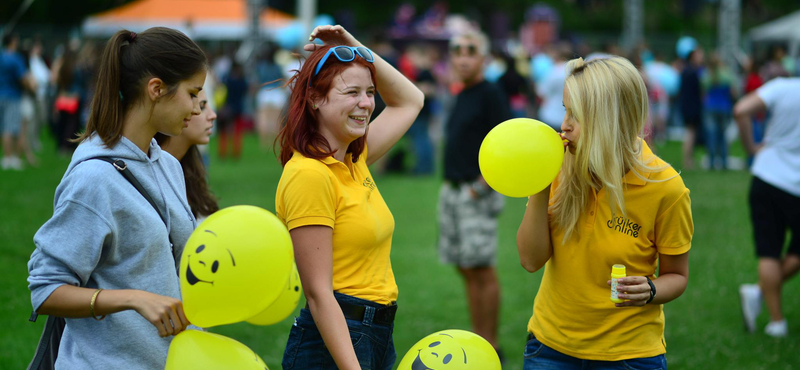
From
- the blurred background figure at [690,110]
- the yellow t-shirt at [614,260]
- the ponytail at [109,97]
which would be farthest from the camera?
the blurred background figure at [690,110]

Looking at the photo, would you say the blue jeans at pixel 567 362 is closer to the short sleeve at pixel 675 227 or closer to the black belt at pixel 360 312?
the short sleeve at pixel 675 227

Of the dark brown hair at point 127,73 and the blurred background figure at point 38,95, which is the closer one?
the dark brown hair at point 127,73

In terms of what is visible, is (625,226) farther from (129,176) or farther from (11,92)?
Answer: (11,92)

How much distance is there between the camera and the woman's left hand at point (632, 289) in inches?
100

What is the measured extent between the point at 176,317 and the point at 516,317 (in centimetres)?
439

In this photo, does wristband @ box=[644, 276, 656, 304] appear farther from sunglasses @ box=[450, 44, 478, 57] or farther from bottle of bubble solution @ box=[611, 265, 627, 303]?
sunglasses @ box=[450, 44, 478, 57]

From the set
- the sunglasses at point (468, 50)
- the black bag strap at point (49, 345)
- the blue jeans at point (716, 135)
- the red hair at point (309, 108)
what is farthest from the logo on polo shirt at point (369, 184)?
the blue jeans at point (716, 135)

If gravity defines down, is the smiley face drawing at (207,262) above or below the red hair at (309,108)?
below

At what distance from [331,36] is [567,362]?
5.06 feet

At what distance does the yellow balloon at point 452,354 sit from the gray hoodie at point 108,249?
83cm

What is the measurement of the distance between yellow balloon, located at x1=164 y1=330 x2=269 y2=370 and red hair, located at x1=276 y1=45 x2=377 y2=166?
690 mm

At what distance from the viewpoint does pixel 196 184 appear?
3652mm

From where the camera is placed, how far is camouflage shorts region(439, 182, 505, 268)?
5387 millimetres

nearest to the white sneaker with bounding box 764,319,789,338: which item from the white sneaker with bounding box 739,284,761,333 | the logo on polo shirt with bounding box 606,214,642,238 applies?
the white sneaker with bounding box 739,284,761,333
